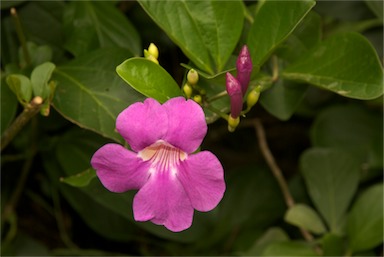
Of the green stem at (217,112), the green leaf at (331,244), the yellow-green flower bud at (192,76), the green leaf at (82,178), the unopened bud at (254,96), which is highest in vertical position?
the yellow-green flower bud at (192,76)

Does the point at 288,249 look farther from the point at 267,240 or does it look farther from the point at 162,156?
the point at 162,156

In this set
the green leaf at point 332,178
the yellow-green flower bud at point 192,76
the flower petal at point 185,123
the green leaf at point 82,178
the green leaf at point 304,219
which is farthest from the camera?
the green leaf at point 332,178

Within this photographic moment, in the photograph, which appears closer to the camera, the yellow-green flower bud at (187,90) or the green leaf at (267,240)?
the yellow-green flower bud at (187,90)

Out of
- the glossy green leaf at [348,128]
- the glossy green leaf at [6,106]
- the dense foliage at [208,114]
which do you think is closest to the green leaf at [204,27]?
the dense foliage at [208,114]

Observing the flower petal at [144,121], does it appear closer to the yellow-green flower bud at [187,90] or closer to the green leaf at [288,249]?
the yellow-green flower bud at [187,90]

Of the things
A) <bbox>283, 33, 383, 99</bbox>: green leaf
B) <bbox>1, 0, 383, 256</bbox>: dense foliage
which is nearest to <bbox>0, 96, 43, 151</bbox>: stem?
<bbox>1, 0, 383, 256</bbox>: dense foliage

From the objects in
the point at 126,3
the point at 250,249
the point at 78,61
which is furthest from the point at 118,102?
the point at 250,249

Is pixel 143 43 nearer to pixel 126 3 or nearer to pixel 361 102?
pixel 126 3
